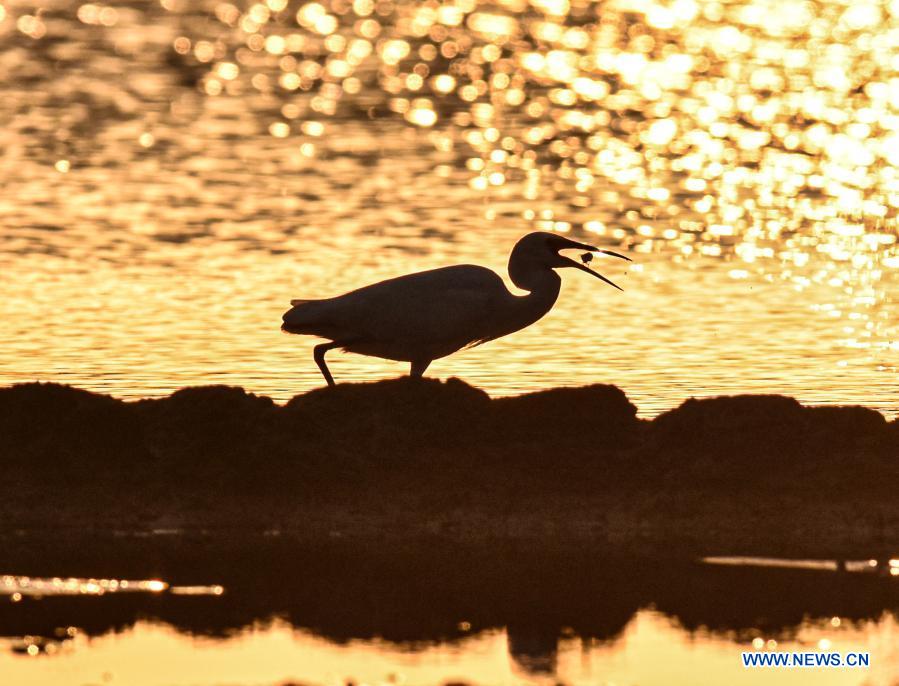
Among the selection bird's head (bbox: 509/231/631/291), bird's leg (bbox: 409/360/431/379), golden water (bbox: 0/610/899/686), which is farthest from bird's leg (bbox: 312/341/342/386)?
golden water (bbox: 0/610/899/686)

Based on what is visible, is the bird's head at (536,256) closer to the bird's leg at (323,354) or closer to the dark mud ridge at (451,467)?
the bird's leg at (323,354)

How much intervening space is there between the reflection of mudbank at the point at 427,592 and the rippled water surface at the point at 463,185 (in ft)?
12.8

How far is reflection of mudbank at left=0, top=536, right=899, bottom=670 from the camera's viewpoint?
878cm

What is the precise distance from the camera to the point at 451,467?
1077cm

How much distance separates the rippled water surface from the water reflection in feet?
13.3

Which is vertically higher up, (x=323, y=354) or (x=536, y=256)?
(x=536, y=256)

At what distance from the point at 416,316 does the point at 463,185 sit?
12259mm

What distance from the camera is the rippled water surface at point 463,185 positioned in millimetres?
15922

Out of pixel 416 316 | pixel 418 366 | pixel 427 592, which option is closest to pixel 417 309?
pixel 416 316

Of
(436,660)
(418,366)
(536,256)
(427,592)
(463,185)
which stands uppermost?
(463,185)

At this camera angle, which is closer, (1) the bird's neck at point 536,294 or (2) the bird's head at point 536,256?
(1) the bird's neck at point 536,294

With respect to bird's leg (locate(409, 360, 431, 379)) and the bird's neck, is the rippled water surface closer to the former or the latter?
the bird's neck

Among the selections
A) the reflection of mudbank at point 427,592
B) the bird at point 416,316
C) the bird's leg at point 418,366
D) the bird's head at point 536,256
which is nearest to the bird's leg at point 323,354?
the bird at point 416,316

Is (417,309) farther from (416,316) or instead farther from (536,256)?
(536,256)
